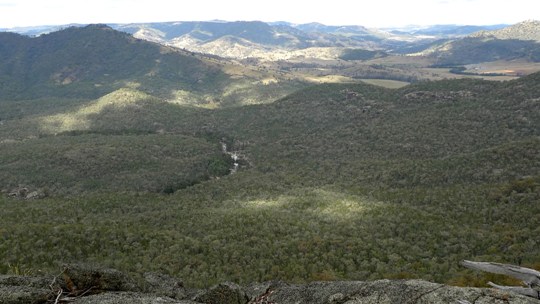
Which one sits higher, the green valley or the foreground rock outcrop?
the foreground rock outcrop

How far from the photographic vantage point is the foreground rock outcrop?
644 inches

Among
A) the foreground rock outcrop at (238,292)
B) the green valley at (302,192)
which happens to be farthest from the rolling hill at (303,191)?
the foreground rock outcrop at (238,292)

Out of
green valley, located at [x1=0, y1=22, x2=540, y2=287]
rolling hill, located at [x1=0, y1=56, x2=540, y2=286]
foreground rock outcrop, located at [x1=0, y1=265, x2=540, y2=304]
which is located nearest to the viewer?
foreground rock outcrop, located at [x1=0, y1=265, x2=540, y2=304]

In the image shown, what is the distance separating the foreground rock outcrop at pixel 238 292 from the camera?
644 inches

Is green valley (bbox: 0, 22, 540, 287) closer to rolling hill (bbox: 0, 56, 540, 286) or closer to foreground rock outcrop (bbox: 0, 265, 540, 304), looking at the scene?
rolling hill (bbox: 0, 56, 540, 286)

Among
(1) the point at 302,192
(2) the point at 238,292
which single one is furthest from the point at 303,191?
(2) the point at 238,292

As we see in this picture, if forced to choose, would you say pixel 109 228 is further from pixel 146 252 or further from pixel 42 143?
pixel 42 143

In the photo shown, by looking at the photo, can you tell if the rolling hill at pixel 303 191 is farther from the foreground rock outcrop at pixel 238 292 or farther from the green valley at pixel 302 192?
the foreground rock outcrop at pixel 238 292

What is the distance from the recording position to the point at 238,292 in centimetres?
2555

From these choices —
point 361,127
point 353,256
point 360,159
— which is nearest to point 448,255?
point 353,256

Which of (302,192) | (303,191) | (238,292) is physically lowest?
(303,191)

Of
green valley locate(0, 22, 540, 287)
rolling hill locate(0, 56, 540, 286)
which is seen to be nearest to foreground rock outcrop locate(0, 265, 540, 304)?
green valley locate(0, 22, 540, 287)

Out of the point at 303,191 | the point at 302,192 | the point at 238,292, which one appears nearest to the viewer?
the point at 238,292

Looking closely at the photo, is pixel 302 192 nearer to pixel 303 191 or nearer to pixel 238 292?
pixel 303 191
